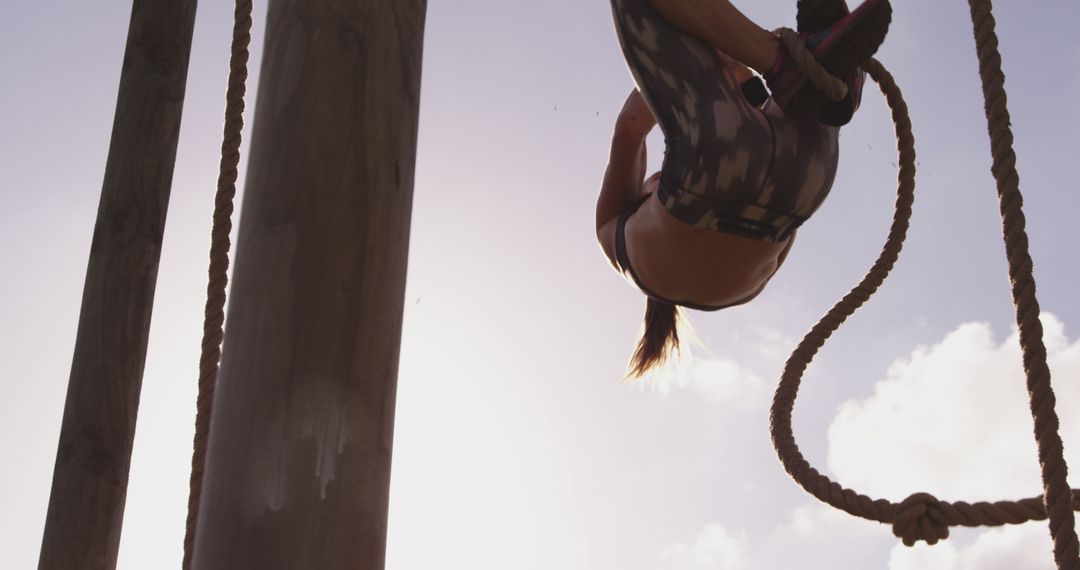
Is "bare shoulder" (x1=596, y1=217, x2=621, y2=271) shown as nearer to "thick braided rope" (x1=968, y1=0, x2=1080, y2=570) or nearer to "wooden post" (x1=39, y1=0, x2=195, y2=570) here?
"wooden post" (x1=39, y1=0, x2=195, y2=570)

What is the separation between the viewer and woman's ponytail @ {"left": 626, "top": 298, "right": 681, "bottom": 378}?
12.7ft

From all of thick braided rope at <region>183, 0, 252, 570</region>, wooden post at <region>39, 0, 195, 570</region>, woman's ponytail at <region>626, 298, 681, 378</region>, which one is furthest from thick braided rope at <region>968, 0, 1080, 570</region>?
wooden post at <region>39, 0, 195, 570</region>

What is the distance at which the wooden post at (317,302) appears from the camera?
1.46 meters

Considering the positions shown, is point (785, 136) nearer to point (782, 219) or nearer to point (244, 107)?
point (782, 219)

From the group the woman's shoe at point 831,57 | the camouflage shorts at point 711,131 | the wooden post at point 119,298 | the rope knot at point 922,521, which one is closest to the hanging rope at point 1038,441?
the rope knot at point 922,521

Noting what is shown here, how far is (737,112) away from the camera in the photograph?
111 inches

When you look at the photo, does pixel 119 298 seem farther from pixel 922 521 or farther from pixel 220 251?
pixel 922 521

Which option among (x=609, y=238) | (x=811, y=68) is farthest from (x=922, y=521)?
(x=609, y=238)

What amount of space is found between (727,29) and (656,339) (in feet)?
4.48

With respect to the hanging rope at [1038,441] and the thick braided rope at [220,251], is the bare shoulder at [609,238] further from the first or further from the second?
the thick braided rope at [220,251]

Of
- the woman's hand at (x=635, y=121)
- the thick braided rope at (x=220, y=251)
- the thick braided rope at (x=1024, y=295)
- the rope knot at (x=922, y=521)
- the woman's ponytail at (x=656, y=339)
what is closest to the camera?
the thick braided rope at (x=1024, y=295)

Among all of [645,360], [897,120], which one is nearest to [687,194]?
[897,120]

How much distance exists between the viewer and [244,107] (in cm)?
234

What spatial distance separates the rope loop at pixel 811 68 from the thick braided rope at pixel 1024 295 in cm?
57
